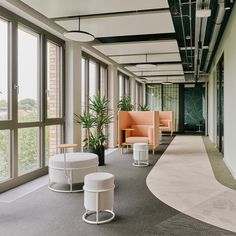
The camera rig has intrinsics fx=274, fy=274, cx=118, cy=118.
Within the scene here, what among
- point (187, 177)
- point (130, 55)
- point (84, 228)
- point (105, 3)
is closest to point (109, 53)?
point (130, 55)

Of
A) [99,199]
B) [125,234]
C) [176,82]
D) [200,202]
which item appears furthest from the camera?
[176,82]

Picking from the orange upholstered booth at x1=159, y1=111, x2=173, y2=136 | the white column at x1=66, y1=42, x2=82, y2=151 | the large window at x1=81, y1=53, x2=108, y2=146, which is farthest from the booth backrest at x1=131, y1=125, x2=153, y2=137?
the orange upholstered booth at x1=159, y1=111, x2=173, y2=136

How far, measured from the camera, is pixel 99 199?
302 centimetres

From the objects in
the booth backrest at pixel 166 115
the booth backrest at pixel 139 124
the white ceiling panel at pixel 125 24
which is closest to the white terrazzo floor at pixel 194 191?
the booth backrest at pixel 139 124

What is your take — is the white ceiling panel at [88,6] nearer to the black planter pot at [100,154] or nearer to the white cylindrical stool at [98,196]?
the white cylindrical stool at [98,196]

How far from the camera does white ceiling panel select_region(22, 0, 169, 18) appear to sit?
4.21 meters

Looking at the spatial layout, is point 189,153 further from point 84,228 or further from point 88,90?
point 84,228

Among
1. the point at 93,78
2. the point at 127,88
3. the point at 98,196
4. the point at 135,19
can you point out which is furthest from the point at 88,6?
the point at 127,88

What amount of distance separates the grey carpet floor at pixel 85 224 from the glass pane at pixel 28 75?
4.84ft

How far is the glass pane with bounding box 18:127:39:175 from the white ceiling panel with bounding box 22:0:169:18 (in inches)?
81.6

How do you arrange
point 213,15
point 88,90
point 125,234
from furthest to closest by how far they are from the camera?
1. point 88,90
2. point 213,15
3. point 125,234

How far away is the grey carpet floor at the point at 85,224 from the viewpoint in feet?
9.05

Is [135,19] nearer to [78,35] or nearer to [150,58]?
[78,35]

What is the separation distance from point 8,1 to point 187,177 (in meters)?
4.15
